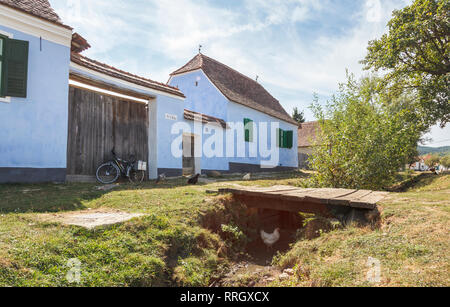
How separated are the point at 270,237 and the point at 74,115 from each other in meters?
6.73

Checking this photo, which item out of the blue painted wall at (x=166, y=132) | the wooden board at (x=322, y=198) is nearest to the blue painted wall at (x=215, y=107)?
the blue painted wall at (x=166, y=132)

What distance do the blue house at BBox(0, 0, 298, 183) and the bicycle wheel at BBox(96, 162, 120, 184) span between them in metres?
0.23

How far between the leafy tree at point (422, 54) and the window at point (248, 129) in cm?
692

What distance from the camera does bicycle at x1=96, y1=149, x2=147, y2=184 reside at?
8906mm

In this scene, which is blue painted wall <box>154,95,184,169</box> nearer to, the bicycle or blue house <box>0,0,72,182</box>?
the bicycle

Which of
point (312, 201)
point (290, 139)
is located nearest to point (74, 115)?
point (312, 201)

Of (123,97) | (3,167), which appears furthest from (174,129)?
(3,167)

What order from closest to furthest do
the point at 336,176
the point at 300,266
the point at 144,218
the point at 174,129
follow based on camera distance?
the point at 300,266 < the point at 144,218 < the point at 336,176 < the point at 174,129

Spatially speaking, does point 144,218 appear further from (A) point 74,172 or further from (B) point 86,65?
(B) point 86,65

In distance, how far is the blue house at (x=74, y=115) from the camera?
666 cm

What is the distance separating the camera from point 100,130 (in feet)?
29.9

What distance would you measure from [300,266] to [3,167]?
21.9ft
